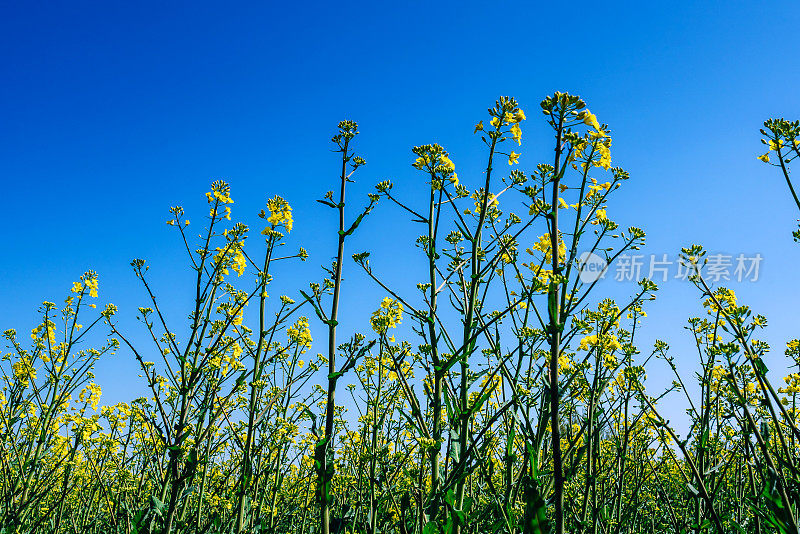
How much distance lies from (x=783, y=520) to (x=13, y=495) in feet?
18.0

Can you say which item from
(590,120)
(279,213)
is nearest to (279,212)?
(279,213)

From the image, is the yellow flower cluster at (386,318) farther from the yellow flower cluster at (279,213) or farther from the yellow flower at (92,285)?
the yellow flower at (92,285)

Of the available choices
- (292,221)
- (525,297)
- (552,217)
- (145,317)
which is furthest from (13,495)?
(552,217)

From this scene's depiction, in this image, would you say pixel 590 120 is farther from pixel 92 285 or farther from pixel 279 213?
pixel 92 285

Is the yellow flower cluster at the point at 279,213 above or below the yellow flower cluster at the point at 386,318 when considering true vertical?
above

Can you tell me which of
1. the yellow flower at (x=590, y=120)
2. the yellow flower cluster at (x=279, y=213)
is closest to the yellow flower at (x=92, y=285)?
the yellow flower cluster at (x=279, y=213)

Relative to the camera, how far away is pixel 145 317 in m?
3.50

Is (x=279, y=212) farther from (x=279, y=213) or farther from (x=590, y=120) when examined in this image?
(x=590, y=120)

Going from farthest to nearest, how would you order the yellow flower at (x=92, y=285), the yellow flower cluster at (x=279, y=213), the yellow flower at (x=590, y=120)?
the yellow flower at (x=92, y=285) → the yellow flower cluster at (x=279, y=213) → the yellow flower at (x=590, y=120)

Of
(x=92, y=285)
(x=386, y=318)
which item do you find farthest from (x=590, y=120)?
(x=92, y=285)

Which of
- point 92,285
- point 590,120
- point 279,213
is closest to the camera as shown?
point 590,120

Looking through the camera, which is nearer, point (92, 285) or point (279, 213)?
point (279, 213)

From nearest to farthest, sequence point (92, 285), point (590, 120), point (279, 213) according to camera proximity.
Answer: point (590, 120) < point (279, 213) < point (92, 285)

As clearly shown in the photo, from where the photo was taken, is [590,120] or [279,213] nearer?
[590,120]
